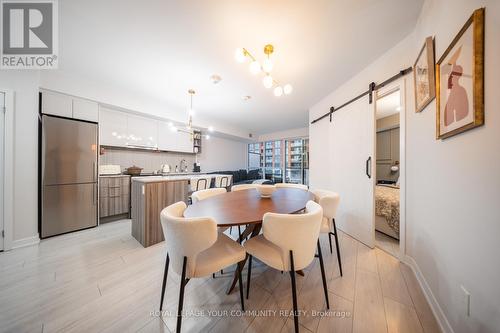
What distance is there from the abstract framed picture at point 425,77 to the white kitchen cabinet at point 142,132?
4835 millimetres

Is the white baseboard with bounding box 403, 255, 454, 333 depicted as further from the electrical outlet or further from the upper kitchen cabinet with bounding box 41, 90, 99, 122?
the upper kitchen cabinet with bounding box 41, 90, 99, 122

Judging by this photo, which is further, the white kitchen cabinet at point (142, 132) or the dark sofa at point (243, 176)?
the dark sofa at point (243, 176)

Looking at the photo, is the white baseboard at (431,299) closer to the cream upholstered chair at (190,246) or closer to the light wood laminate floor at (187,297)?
the light wood laminate floor at (187,297)

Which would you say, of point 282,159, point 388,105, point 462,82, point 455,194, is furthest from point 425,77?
point 282,159

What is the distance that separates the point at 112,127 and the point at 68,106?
805 mm

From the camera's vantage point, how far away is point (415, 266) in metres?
1.61

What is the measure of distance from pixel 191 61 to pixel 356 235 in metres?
3.51

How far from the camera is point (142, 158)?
405 cm

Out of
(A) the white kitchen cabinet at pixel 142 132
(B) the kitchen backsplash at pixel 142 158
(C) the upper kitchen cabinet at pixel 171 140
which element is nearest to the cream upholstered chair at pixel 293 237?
(C) the upper kitchen cabinet at pixel 171 140

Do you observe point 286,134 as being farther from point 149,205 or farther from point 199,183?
point 149,205

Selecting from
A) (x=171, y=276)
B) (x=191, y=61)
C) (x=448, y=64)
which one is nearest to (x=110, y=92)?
(x=191, y=61)

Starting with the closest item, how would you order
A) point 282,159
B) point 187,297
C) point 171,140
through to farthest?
point 187,297, point 171,140, point 282,159

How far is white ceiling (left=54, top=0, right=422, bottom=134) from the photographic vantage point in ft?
4.69
